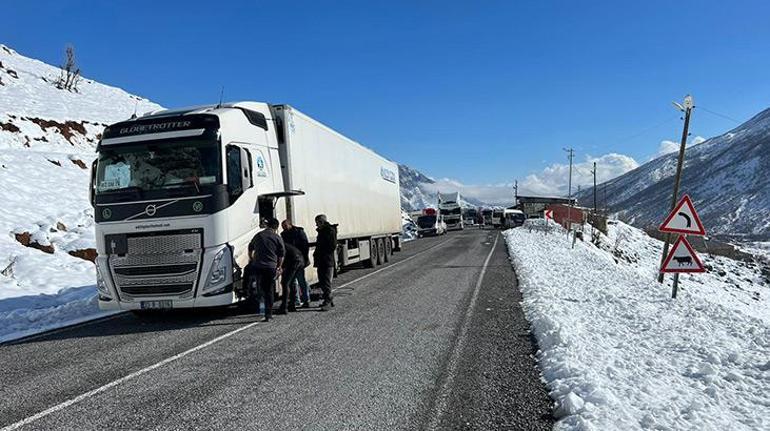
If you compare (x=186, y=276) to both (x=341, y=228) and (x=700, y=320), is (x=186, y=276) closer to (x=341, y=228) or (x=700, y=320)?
(x=341, y=228)

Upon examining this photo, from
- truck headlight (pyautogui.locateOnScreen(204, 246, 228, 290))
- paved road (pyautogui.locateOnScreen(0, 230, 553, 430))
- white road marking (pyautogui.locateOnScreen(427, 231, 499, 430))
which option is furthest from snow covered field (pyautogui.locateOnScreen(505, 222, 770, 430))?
truck headlight (pyautogui.locateOnScreen(204, 246, 228, 290))

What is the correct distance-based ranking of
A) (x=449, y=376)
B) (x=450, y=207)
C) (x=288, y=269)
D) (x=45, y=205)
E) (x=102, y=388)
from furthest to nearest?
(x=450, y=207) < (x=45, y=205) < (x=288, y=269) < (x=449, y=376) < (x=102, y=388)

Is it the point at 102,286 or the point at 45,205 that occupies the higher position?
the point at 45,205

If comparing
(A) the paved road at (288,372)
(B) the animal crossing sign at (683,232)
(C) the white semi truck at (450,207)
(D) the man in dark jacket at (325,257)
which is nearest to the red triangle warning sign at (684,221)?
(B) the animal crossing sign at (683,232)

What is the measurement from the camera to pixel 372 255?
1883 cm

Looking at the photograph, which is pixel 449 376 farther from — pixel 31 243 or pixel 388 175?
pixel 388 175

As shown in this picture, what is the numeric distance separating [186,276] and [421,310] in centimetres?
414

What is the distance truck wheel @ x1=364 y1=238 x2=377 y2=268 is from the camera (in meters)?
18.7

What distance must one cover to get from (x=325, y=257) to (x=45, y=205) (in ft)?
52.3

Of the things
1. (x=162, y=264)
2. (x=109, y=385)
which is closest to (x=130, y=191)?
(x=162, y=264)

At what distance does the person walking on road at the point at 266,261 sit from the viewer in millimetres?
9219

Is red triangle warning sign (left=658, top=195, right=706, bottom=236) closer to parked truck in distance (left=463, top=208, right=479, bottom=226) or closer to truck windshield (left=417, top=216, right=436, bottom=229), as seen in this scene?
truck windshield (left=417, top=216, right=436, bottom=229)

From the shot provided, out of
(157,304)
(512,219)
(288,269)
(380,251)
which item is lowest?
(157,304)

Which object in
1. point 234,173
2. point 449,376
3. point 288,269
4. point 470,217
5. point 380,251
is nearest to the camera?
point 449,376
